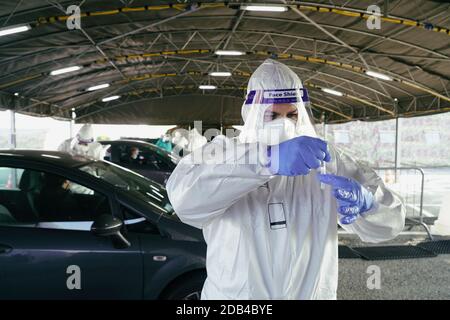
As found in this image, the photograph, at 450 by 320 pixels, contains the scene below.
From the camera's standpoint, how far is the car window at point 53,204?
2.69m

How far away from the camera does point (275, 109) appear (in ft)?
5.06

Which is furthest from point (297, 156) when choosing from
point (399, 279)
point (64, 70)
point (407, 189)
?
point (64, 70)

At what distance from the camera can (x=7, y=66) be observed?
1182 centimetres

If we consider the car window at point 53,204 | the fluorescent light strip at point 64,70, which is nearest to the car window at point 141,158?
the car window at point 53,204

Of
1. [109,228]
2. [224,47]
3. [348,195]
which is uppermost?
[224,47]

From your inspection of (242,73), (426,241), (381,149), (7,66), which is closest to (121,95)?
(242,73)

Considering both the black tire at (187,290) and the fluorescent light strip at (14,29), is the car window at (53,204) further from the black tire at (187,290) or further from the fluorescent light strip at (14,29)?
the fluorescent light strip at (14,29)

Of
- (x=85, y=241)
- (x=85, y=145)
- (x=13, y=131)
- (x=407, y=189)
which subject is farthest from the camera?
(x=13, y=131)

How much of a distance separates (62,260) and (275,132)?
1.88 m

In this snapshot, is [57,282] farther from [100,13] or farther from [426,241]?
[100,13]

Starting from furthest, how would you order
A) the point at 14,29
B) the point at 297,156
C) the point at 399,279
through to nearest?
the point at 14,29, the point at 399,279, the point at 297,156

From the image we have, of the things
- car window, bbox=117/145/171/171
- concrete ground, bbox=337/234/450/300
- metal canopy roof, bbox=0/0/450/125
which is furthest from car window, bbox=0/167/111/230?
metal canopy roof, bbox=0/0/450/125

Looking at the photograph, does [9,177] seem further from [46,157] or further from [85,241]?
[85,241]
